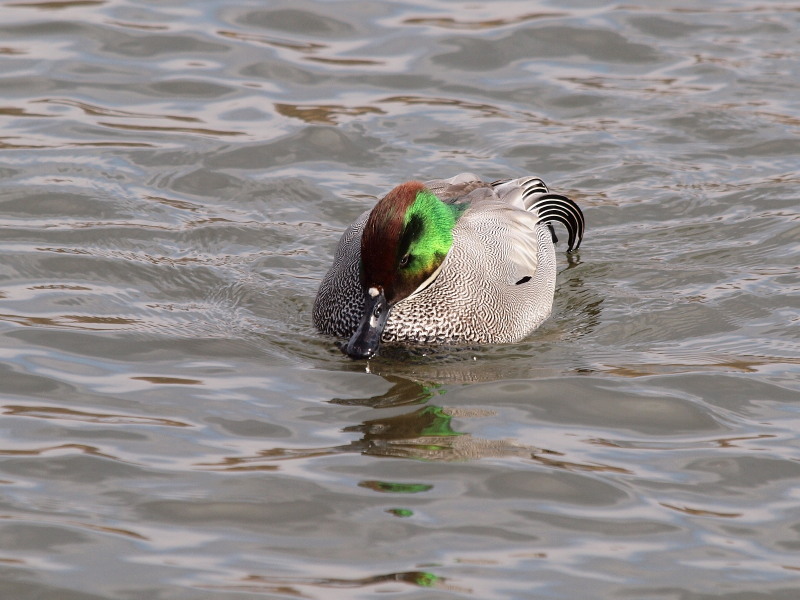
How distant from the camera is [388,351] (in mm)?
8164

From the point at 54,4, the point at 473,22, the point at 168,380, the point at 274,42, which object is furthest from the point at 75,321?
the point at 473,22

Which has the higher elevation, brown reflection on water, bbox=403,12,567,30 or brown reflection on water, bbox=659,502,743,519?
brown reflection on water, bbox=403,12,567,30

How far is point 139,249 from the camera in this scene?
9.68 m

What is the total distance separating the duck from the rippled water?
0.19 metres

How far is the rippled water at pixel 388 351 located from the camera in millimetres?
5852

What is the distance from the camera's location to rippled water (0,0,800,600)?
5.85 metres

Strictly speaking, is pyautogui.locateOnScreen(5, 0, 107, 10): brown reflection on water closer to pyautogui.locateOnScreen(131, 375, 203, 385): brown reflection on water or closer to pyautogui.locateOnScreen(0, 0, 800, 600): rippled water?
pyautogui.locateOnScreen(0, 0, 800, 600): rippled water

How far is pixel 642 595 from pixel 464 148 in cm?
680

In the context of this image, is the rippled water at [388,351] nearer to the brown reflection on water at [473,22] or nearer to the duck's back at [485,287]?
the brown reflection on water at [473,22]

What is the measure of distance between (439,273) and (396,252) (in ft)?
2.06

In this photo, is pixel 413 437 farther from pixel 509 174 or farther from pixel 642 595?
pixel 509 174

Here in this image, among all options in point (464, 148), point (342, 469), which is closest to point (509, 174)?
point (464, 148)

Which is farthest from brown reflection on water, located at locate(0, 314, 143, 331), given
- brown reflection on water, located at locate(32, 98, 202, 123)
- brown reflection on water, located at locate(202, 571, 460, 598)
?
brown reflection on water, located at locate(32, 98, 202, 123)

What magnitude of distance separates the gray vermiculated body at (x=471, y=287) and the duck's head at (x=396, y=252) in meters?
0.19
